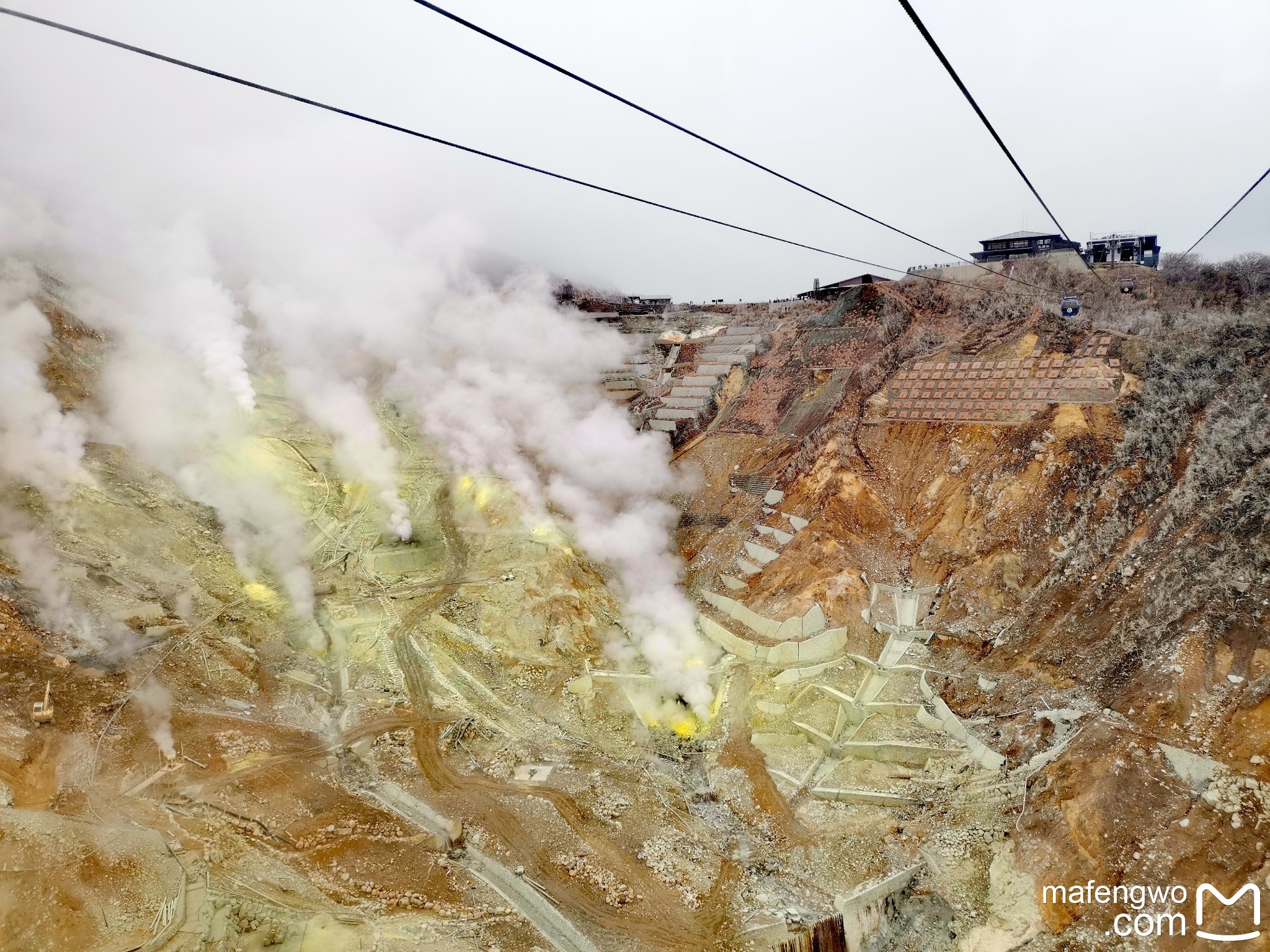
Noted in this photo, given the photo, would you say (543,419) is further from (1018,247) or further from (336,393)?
(1018,247)

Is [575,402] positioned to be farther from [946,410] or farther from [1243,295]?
[1243,295]

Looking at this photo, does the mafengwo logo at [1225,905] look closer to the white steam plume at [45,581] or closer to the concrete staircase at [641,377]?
the white steam plume at [45,581]

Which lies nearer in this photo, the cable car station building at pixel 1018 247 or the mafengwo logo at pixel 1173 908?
the mafengwo logo at pixel 1173 908

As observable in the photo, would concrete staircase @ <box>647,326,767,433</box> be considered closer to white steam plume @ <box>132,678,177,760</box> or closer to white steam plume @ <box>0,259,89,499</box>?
white steam plume @ <box>0,259,89,499</box>

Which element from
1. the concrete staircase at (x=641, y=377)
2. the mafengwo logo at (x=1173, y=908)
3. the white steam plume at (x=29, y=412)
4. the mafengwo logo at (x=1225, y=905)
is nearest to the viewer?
the mafengwo logo at (x=1225, y=905)

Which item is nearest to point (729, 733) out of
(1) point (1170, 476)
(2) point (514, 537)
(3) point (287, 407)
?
(2) point (514, 537)

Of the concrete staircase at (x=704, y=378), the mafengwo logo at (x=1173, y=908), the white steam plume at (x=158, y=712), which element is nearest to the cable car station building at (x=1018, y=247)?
the concrete staircase at (x=704, y=378)

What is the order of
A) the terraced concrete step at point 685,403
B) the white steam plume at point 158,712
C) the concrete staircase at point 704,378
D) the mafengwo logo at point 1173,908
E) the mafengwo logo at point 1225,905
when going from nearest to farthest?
the mafengwo logo at point 1225,905, the mafengwo logo at point 1173,908, the white steam plume at point 158,712, the concrete staircase at point 704,378, the terraced concrete step at point 685,403

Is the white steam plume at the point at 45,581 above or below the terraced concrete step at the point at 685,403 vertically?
below

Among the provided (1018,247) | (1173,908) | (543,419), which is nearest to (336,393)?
(543,419)
